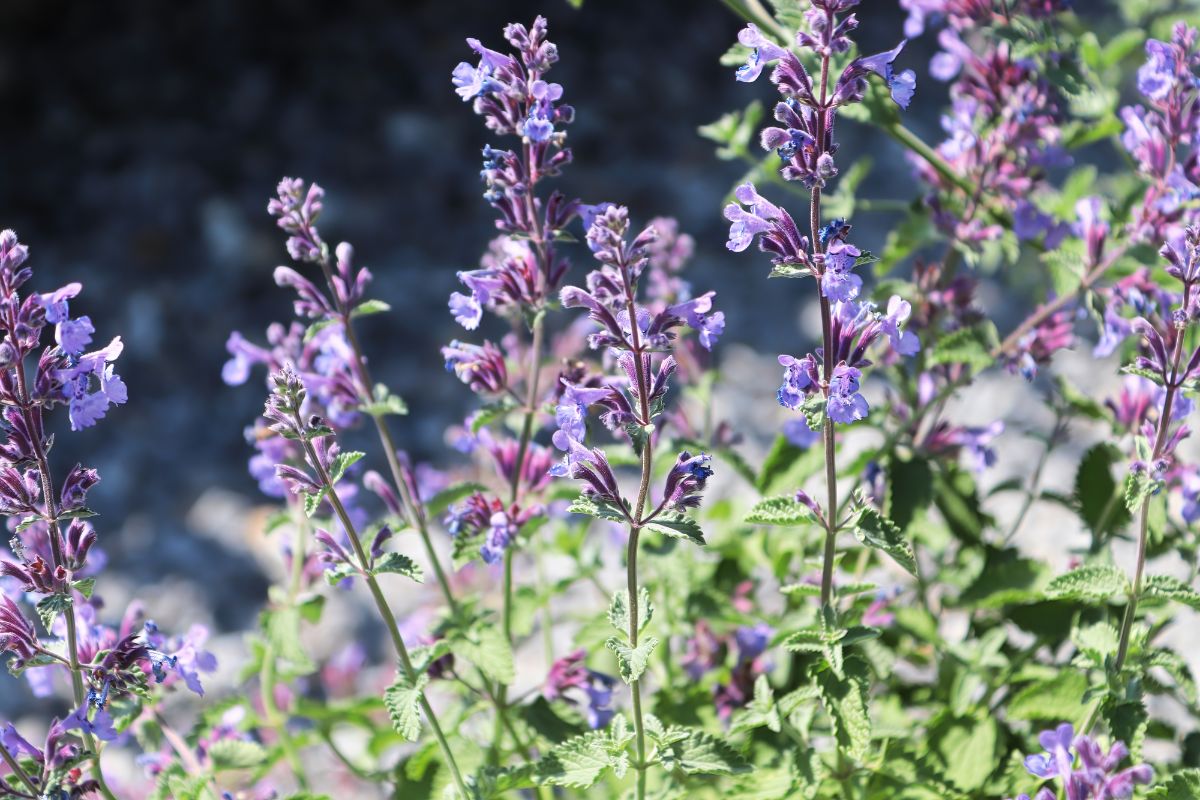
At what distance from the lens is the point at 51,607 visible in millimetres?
1382

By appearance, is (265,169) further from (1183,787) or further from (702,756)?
(1183,787)

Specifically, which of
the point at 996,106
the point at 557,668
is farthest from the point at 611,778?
the point at 996,106

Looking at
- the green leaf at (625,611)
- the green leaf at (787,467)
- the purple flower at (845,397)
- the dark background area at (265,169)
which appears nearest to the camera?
the purple flower at (845,397)

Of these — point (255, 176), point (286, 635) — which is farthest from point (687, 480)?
point (255, 176)

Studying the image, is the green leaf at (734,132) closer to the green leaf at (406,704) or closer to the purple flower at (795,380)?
the purple flower at (795,380)

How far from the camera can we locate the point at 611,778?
195 cm

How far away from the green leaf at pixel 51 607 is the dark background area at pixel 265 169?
2.44m

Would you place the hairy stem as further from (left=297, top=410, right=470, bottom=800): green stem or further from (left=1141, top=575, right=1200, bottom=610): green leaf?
(left=297, top=410, right=470, bottom=800): green stem

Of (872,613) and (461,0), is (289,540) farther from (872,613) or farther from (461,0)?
(461,0)

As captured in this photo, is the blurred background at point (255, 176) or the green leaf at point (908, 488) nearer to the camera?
the green leaf at point (908, 488)

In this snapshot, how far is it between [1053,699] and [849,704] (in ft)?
1.26

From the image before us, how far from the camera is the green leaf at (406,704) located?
1.50m

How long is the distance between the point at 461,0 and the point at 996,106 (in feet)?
14.3

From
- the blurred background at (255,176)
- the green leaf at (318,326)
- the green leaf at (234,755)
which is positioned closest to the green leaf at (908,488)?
the green leaf at (318,326)
